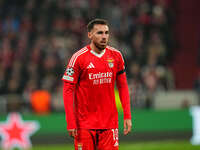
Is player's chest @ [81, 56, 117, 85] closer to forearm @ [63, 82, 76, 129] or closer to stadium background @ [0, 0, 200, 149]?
forearm @ [63, 82, 76, 129]

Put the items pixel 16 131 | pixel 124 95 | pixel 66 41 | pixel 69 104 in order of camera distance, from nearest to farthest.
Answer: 1. pixel 69 104
2. pixel 124 95
3. pixel 16 131
4. pixel 66 41

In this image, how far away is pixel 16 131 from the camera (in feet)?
43.2

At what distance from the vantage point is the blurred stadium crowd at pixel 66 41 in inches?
584

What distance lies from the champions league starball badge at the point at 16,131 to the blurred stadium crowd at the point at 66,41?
47 cm

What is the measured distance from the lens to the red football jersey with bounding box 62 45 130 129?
650cm

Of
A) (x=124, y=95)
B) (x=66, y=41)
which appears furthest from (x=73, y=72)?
(x=66, y=41)

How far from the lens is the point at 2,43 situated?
16719 mm

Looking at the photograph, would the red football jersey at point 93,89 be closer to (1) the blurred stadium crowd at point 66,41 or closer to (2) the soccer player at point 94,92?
(2) the soccer player at point 94,92

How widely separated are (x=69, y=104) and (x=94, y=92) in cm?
38

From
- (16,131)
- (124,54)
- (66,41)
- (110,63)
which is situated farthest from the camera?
(66,41)

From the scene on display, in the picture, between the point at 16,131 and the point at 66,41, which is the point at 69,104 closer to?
the point at 16,131

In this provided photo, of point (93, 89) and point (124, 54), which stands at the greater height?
point (124, 54)

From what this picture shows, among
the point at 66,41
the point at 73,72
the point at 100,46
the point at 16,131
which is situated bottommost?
the point at 16,131

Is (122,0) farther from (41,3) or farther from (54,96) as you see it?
(54,96)
